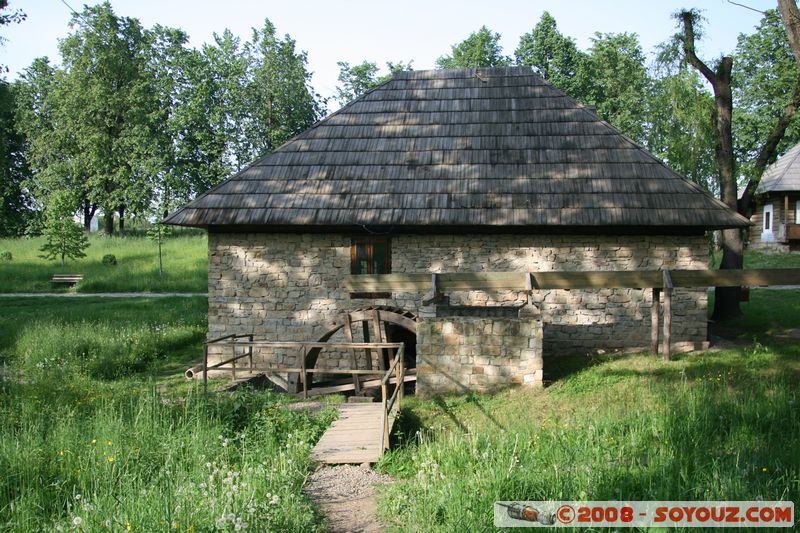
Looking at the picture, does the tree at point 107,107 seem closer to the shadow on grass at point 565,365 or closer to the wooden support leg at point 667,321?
the shadow on grass at point 565,365

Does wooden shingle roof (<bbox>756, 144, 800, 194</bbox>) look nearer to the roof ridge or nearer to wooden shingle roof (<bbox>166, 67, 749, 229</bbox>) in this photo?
the roof ridge

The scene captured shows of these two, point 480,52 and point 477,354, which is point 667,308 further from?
point 480,52

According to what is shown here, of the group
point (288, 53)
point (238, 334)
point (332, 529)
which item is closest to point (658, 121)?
point (238, 334)

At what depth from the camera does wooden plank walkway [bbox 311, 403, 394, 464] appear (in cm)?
618

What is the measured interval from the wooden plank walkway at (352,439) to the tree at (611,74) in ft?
90.4

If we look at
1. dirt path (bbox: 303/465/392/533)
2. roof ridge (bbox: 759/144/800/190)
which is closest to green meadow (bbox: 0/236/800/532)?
dirt path (bbox: 303/465/392/533)

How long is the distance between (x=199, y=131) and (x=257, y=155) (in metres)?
3.25

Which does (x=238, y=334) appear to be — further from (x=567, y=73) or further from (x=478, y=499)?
(x=567, y=73)

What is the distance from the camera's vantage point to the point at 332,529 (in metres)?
4.65

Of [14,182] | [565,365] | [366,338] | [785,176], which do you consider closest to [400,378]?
[366,338]

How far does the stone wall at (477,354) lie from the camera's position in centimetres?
875

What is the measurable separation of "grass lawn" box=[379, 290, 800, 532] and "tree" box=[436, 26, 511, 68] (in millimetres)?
28451

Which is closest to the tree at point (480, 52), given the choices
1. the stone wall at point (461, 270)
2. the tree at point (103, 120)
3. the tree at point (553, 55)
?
the tree at point (553, 55)

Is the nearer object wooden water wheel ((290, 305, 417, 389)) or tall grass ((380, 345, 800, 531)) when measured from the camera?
tall grass ((380, 345, 800, 531))
